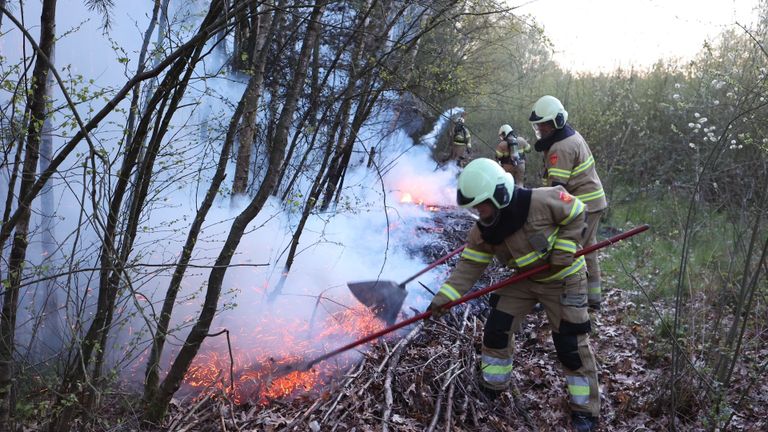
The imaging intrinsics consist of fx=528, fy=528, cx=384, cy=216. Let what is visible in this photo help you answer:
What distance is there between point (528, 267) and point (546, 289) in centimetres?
25

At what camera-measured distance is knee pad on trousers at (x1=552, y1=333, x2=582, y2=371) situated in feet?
13.3

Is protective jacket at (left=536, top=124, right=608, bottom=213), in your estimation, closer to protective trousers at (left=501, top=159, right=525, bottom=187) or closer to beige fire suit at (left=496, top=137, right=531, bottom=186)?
beige fire suit at (left=496, top=137, right=531, bottom=186)

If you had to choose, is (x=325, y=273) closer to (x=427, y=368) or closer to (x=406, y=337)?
(x=406, y=337)

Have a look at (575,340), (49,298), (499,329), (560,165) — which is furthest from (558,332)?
(49,298)

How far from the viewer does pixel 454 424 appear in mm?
4258

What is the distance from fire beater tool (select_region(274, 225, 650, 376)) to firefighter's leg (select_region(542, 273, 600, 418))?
25 centimetres

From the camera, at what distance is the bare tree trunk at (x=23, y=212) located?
3178 mm

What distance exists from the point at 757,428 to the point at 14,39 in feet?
29.5

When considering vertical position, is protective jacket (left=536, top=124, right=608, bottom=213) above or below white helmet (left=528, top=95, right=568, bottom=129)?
below

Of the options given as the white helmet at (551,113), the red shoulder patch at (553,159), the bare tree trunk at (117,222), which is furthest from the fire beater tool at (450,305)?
the bare tree trunk at (117,222)

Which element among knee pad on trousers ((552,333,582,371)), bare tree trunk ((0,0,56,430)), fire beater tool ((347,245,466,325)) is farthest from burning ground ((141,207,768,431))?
bare tree trunk ((0,0,56,430))

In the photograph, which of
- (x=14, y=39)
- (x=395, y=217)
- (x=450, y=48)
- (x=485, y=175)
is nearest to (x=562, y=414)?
(x=485, y=175)

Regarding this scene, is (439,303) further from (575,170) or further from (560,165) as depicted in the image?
(575,170)

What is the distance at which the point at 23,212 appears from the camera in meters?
3.27
